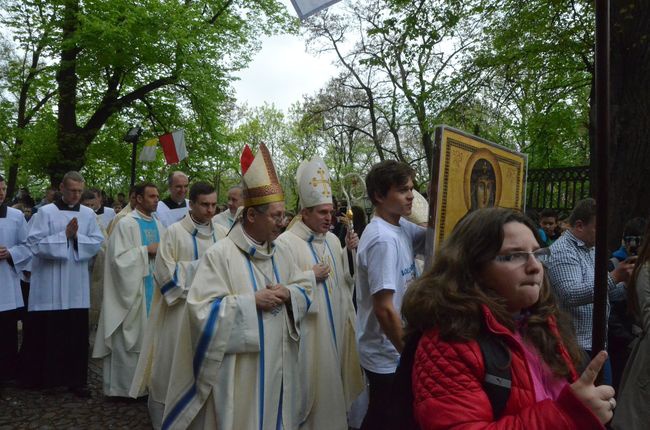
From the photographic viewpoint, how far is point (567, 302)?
12.3 ft

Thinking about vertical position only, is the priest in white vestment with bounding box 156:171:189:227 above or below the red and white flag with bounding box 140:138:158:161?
below

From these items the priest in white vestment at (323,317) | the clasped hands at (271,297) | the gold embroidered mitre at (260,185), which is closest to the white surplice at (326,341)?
the priest in white vestment at (323,317)

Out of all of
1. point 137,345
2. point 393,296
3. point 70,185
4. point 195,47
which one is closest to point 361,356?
point 393,296

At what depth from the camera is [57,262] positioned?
19.8ft

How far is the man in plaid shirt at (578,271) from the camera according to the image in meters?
3.73

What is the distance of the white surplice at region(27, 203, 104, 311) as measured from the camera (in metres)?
5.87

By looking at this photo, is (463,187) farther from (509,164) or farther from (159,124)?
(159,124)

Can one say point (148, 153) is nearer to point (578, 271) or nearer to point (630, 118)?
point (630, 118)

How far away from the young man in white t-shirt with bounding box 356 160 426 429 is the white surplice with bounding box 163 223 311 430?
1.62 feet

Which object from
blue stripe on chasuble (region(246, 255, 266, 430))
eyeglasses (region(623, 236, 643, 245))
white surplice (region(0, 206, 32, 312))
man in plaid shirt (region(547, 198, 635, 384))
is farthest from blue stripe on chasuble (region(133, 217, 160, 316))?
eyeglasses (region(623, 236, 643, 245))

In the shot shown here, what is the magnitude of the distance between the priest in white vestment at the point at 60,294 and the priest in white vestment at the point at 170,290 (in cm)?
114

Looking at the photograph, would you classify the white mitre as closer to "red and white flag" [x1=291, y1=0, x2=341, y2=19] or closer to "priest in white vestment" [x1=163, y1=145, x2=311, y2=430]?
"priest in white vestment" [x1=163, y1=145, x2=311, y2=430]

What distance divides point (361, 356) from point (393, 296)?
1.54 feet

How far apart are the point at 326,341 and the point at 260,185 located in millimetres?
1357
